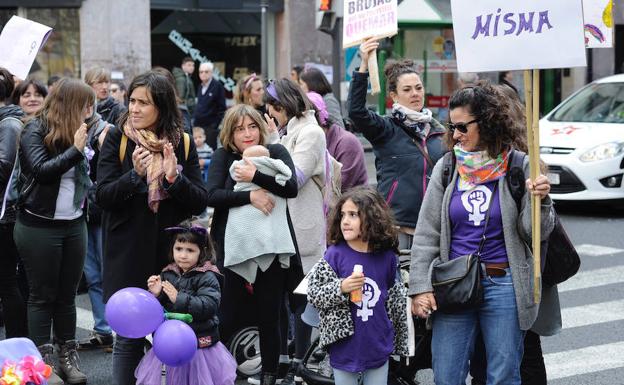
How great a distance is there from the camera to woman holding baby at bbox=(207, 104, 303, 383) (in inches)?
236

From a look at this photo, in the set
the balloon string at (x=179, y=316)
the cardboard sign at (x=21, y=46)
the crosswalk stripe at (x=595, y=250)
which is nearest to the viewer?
the balloon string at (x=179, y=316)

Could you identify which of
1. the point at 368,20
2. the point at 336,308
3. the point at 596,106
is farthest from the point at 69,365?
the point at 596,106

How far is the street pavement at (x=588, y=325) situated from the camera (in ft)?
22.1

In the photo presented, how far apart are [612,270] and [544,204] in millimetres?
5656

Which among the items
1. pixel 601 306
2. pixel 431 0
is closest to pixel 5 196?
pixel 601 306

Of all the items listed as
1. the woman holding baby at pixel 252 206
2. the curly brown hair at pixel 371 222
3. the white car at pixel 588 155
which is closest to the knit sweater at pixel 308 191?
the woman holding baby at pixel 252 206

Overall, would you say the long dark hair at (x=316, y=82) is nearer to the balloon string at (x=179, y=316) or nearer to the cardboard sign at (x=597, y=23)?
the cardboard sign at (x=597, y=23)

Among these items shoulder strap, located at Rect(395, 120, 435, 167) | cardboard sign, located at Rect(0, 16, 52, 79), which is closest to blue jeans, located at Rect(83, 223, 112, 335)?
cardboard sign, located at Rect(0, 16, 52, 79)

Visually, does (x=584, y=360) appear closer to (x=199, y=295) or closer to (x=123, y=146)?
(x=199, y=295)

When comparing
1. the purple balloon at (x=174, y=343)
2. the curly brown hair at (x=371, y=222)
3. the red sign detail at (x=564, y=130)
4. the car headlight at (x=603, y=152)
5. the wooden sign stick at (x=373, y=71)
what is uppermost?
the wooden sign stick at (x=373, y=71)

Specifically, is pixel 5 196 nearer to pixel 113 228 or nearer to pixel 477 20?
pixel 113 228

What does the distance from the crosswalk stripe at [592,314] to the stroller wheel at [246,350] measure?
259cm

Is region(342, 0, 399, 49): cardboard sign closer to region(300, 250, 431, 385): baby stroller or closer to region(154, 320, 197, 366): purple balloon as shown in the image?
region(300, 250, 431, 385): baby stroller

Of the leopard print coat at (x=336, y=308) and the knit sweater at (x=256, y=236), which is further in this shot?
the knit sweater at (x=256, y=236)
